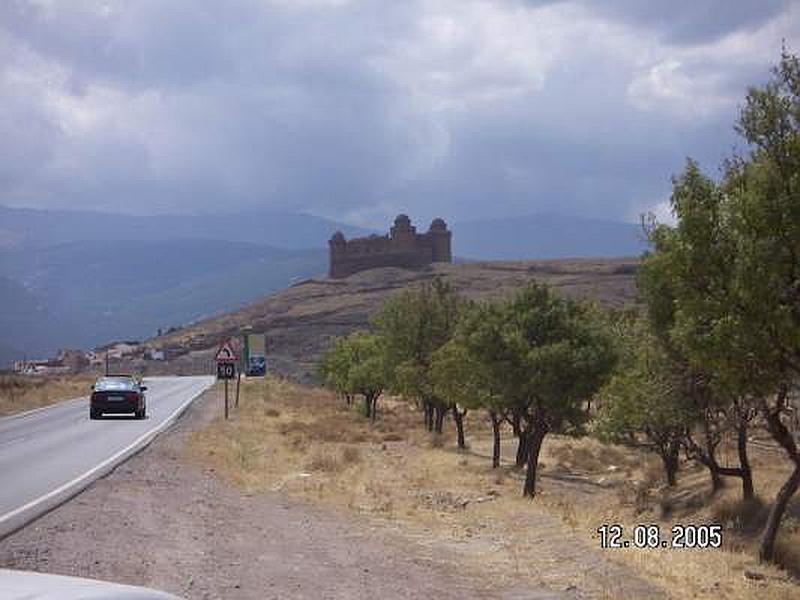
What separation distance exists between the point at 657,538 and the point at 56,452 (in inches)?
615

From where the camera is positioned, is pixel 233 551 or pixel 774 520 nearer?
pixel 233 551

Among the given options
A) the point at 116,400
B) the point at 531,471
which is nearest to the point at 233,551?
the point at 531,471

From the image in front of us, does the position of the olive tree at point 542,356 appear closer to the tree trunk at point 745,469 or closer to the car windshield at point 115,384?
the tree trunk at point 745,469

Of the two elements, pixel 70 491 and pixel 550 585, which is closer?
pixel 550 585

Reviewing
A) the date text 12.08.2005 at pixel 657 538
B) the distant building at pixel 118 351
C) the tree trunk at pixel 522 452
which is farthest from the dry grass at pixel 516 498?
the distant building at pixel 118 351

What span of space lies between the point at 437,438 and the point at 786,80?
3092 cm

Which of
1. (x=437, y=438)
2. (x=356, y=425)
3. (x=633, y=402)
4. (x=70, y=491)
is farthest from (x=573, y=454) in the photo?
(x=70, y=491)

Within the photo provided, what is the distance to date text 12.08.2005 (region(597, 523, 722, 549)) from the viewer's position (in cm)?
1387

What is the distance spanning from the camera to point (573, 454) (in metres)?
40.3

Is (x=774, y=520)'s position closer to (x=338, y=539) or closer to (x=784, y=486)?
(x=784, y=486)

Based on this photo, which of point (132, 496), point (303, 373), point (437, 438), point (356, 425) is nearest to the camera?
point (132, 496)

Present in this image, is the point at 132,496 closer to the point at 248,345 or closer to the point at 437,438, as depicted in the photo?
the point at 437,438

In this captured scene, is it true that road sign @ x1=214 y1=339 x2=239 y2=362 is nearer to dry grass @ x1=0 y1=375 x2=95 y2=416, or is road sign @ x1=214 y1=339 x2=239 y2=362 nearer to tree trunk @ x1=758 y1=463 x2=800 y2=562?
dry grass @ x1=0 y1=375 x2=95 y2=416

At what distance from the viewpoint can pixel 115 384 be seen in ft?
133
